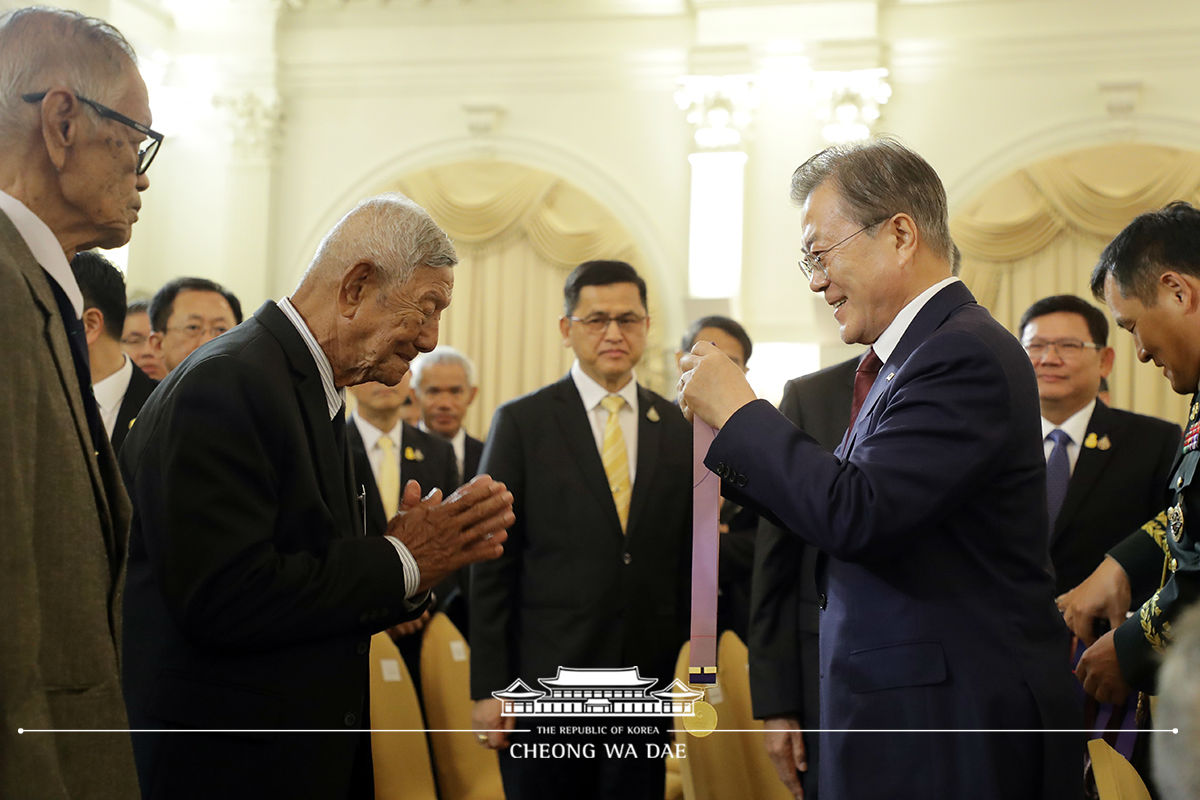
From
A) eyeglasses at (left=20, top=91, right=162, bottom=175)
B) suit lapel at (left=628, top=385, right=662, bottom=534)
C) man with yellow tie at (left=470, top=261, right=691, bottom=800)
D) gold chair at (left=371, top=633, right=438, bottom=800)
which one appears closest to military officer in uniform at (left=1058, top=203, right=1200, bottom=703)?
man with yellow tie at (left=470, top=261, right=691, bottom=800)

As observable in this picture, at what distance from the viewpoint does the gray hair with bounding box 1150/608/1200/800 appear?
94 cm

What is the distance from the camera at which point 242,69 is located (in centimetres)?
951

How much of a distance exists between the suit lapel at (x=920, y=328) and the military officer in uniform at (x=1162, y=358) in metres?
0.69

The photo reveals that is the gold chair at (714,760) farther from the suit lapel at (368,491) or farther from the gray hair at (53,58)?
the gray hair at (53,58)

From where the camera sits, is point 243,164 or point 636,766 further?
point 243,164

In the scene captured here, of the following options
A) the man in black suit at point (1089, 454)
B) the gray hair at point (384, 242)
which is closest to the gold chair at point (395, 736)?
the gray hair at point (384, 242)

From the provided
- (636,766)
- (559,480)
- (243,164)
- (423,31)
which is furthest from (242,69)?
(636,766)

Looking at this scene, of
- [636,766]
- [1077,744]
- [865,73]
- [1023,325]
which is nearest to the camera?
[1077,744]

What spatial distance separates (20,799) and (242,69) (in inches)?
354

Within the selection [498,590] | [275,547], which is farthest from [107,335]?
[275,547]

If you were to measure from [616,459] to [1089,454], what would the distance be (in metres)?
1.46

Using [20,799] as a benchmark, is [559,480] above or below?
above

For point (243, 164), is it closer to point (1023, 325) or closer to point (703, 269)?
point (703, 269)

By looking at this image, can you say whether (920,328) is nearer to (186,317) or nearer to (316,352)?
(316,352)
